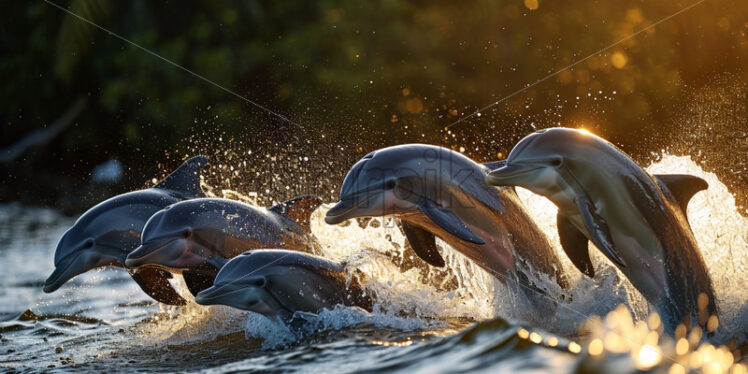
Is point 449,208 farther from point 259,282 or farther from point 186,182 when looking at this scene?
point 186,182

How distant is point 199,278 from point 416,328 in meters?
2.18

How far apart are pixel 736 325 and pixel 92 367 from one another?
14.8ft

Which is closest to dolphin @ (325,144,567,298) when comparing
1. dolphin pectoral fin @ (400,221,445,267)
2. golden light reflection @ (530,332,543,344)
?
dolphin pectoral fin @ (400,221,445,267)

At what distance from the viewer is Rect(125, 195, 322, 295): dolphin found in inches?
243

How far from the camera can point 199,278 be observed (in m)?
6.48

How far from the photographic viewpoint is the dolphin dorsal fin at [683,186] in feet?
17.5

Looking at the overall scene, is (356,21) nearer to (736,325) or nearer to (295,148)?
(295,148)

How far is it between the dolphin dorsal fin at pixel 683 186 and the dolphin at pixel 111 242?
421cm

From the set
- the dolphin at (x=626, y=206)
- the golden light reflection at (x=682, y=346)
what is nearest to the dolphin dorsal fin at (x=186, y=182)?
the dolphin at (x=626, y=206)

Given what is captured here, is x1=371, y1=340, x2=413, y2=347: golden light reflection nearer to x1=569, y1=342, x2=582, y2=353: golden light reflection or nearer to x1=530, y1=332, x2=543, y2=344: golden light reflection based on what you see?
x1=530, y1=332, x2=543, y2=344: golden light reflection

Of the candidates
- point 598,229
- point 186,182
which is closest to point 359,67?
point 186,182

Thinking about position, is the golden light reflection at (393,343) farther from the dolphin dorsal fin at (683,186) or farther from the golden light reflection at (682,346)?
the dolphin dorsal fin at (683,186)

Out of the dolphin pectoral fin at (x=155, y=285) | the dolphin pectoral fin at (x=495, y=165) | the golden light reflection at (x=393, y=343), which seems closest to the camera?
the golden light reflection at (x=393, y=343)

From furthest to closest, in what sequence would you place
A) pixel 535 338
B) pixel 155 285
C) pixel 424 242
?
pixel 155 285, pixel 424 242, pixel 535 338
